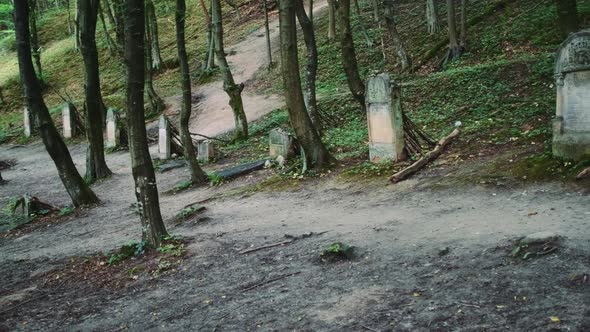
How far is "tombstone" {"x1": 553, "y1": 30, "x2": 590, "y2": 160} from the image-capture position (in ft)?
24.2

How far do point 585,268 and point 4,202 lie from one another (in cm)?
1464

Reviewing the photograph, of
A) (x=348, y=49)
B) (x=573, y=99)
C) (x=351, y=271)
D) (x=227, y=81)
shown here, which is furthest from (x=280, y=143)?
(x=351, y=271)

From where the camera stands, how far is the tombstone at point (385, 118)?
10148 millimetres

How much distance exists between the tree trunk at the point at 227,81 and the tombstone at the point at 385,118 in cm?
726

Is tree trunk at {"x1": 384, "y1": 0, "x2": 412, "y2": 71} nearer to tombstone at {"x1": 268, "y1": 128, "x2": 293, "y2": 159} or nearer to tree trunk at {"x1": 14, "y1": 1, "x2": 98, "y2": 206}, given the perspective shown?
tombstone at {"x1": 268, "y1": 128, "x2": 293, "y2": 159}

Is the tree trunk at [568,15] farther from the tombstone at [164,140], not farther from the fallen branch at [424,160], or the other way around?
the tombstone at [164,140]

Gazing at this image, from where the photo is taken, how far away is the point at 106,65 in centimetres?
3394

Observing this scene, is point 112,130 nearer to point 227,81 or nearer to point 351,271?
point 227,81

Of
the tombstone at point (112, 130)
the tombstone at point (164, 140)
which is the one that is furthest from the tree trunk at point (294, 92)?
the tombstone at point (112, 130)

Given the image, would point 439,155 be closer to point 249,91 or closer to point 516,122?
point 516,122

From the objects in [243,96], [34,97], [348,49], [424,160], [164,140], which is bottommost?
[424,160]

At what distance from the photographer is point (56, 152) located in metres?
11.8

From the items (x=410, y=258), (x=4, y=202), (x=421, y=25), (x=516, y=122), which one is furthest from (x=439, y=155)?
(x=421, y=25)

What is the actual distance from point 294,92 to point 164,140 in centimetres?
771
